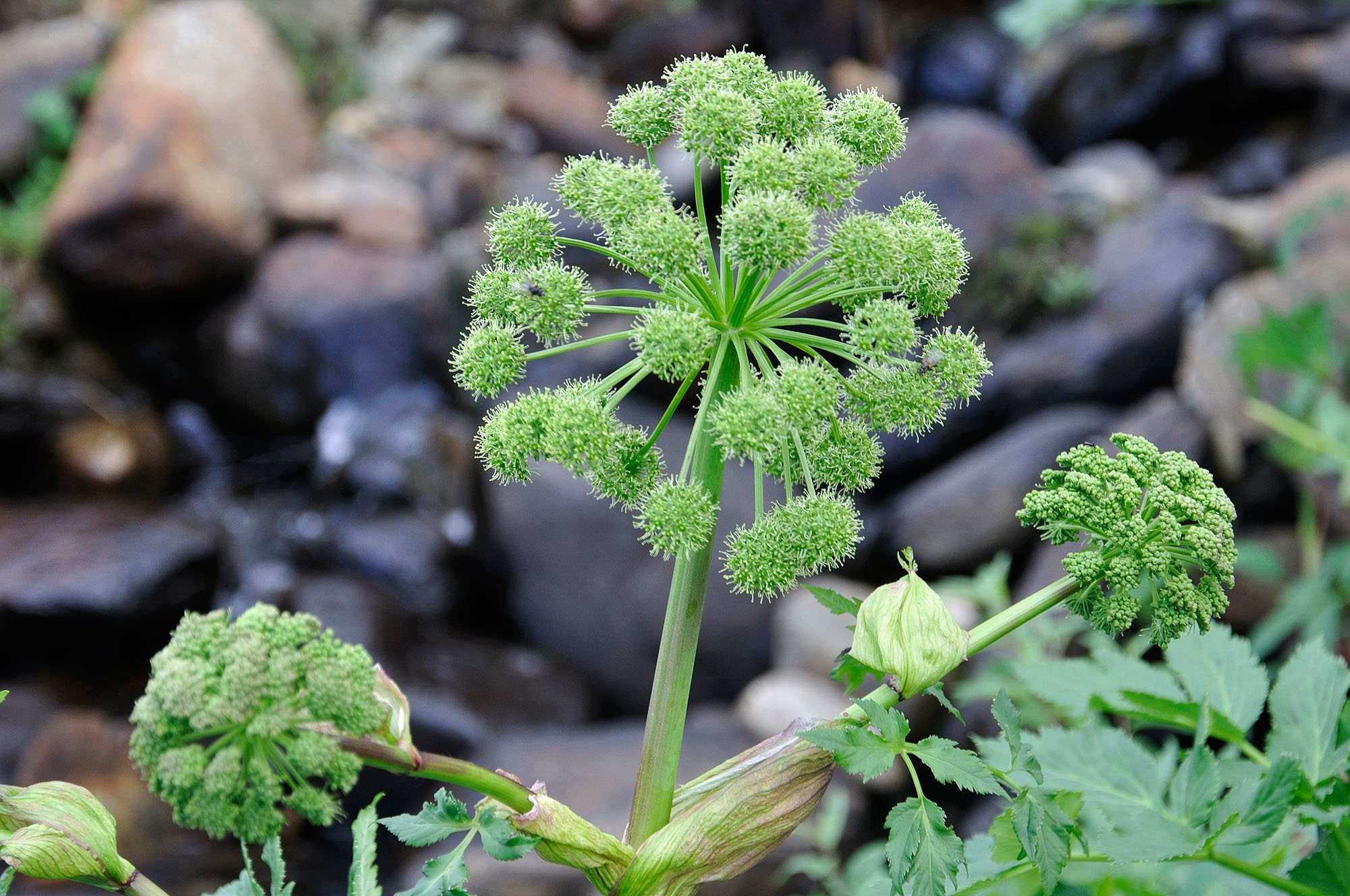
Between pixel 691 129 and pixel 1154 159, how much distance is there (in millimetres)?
12890

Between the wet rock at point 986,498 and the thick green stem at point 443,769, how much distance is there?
6504mm

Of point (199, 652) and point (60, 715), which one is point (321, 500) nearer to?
point (60, 715)

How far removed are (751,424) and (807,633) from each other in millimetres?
6396

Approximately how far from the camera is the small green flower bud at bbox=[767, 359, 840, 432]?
1025mm

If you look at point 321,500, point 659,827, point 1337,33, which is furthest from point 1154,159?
point 659,827

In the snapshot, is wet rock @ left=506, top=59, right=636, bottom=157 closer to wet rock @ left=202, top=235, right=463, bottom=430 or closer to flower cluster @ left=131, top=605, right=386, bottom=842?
wet rock @ left=202, top=235, right=463, bottom=430

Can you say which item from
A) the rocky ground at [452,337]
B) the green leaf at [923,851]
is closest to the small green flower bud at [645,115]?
the green leaf at [923,851]

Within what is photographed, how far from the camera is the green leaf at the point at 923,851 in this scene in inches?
39.1

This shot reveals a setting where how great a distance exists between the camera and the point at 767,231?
1.04 meters

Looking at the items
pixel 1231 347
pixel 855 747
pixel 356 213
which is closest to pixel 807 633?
pixel 1231 347

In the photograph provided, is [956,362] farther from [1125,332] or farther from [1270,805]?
[1125,332]

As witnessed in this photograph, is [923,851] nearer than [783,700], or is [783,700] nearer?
[923,851]

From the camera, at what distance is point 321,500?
9.92 metres

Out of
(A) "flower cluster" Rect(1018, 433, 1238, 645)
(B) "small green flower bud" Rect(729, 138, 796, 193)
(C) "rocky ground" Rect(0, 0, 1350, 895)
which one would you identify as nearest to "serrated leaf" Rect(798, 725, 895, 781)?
(A) "flower cluster" Rect(1018, 433, 1238, 645)
